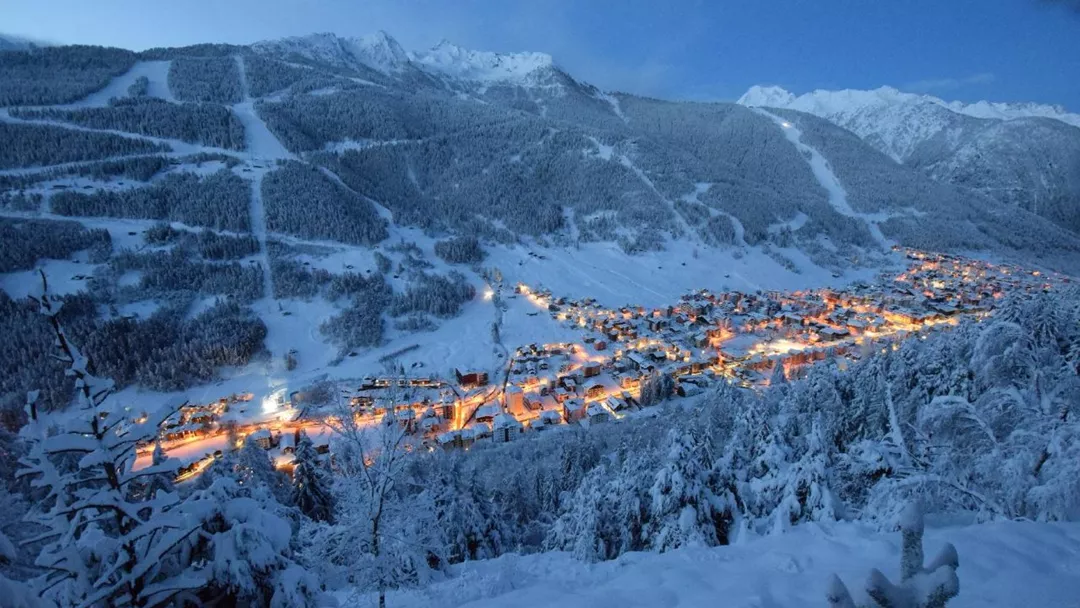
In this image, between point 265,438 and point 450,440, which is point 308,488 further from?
point 265,438

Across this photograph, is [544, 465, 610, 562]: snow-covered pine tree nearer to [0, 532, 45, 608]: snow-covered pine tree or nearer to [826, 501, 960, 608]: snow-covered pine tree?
[826, 501, 960, 608]: snow-covered pine tree

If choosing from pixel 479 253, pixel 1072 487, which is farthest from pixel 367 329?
pixel 1072 487

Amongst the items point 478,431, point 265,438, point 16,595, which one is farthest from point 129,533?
point 265,438

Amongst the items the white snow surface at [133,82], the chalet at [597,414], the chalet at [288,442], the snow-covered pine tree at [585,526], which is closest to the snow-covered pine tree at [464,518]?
the snow-covered pine tree at [585,526]

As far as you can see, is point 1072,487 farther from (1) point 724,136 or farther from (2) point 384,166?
(1) point 724,136

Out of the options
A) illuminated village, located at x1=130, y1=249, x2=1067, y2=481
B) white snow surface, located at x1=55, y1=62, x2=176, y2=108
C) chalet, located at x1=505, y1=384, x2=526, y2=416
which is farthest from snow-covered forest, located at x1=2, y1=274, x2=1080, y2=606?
white snow surface, located at x1=55, y1=62, x2=176, y2=108

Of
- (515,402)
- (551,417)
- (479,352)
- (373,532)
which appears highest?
(373,532)
